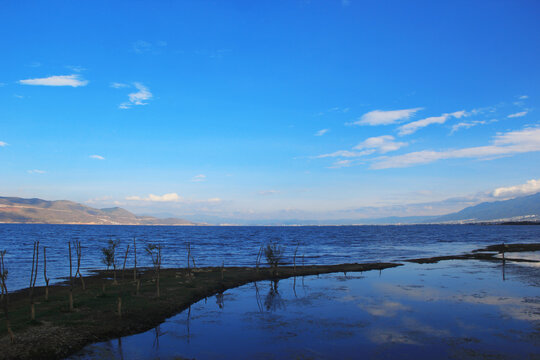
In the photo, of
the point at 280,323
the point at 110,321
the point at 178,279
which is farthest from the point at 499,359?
the point at 178,279

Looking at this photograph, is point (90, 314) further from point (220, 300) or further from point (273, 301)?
point (273, 301)

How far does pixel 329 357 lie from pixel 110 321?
12.9 meters

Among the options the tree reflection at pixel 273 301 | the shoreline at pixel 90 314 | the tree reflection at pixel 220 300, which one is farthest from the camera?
the tree reflection at pixel 220 300

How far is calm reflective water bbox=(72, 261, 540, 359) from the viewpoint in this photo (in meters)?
17.3

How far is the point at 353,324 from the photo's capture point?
21859mm

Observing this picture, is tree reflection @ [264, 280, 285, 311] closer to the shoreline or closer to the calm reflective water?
the calm reflective water

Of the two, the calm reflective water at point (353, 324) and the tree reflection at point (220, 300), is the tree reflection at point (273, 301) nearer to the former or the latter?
the calm reflective water at point (353, 324)

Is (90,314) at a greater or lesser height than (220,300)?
greater

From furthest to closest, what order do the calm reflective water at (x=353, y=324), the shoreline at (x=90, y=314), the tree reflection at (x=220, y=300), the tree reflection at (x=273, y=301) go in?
the tree reflection at (x=220, y=300) → the tree reflection at (x=273, y=301) → the calm reflective water at (x=353, y=324) → the shoreline at (x=90, y=314)

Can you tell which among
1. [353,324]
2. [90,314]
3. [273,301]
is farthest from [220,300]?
[353,324]

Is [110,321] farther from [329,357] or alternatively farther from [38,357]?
[329,357]

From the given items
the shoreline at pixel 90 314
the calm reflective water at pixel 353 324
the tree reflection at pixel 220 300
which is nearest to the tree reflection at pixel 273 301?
the calm reflective water at pixel 353 324

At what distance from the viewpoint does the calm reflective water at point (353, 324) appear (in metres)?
17.3

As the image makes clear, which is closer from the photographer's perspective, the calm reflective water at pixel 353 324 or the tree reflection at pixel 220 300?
the calm reflective water at pixel 353 324
